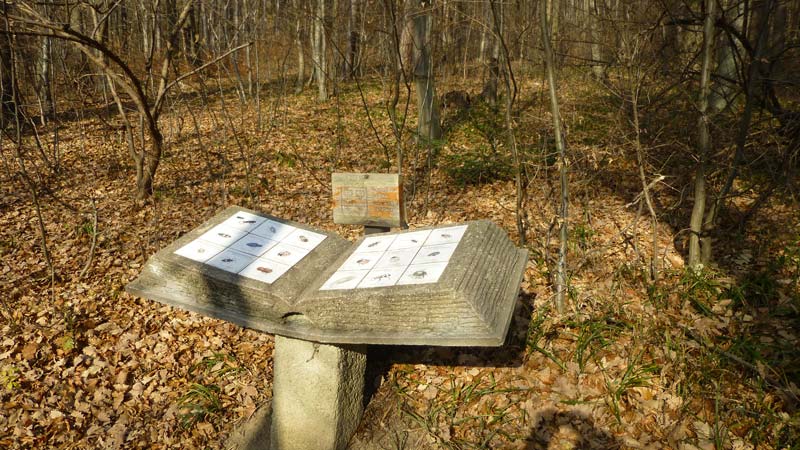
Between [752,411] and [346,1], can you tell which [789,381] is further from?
[346,1]

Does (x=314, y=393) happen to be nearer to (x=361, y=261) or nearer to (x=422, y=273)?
(x=361, y=261)

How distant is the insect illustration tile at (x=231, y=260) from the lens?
2.36 m

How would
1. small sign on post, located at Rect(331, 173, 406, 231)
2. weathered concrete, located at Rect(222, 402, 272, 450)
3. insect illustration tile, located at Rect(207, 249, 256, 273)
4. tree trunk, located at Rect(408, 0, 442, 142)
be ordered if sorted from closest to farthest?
insect illustration tile, located at Rect(207, 249, 256, 273), small sign on post, located at Rect(331, 173, 406, 231), weathered concrete, located at Rect(222, 402, 272, 450), tree trunk, located at Rect(408, 0, 442, 142)

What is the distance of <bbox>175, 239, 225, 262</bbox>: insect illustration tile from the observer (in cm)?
241

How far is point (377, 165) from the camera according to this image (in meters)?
8.04

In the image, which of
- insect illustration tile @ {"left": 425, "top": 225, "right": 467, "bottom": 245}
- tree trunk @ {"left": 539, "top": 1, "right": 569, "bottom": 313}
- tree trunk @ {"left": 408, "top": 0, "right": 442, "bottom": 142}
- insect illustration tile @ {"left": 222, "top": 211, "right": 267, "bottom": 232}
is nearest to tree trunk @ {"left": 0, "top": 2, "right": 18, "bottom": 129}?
insect illustration tile @ {"left": 222, "top": 211, "right": 267, "bottom": 232}

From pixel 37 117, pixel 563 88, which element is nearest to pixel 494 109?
pixel 563 88

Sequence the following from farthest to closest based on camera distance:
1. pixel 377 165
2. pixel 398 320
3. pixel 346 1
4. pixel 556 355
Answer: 1. pixel 346 1
2. pixel 377 165
3. pixel 556 355
4. pixel 398 320

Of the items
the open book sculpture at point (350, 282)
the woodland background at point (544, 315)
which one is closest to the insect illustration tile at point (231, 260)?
the open book sculpture at point (350, 282)

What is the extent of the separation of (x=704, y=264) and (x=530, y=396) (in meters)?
2.12

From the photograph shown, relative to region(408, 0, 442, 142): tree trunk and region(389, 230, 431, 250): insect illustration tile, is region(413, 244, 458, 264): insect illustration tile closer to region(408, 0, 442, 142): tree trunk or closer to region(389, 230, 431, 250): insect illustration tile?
region(389, 230, 431, 250): insect illustration tile

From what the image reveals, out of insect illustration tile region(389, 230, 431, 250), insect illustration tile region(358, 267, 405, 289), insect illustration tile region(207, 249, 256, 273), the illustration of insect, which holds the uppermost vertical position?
insect illustration tile region(389, 230, 431, 250)

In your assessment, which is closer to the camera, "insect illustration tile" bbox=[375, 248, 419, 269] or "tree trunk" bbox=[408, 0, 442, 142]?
"insect illustration tile" bbox=[375, 248, 419, 269]

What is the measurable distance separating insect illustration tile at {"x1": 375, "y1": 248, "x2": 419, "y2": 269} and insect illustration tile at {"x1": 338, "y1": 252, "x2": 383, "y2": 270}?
4cm
